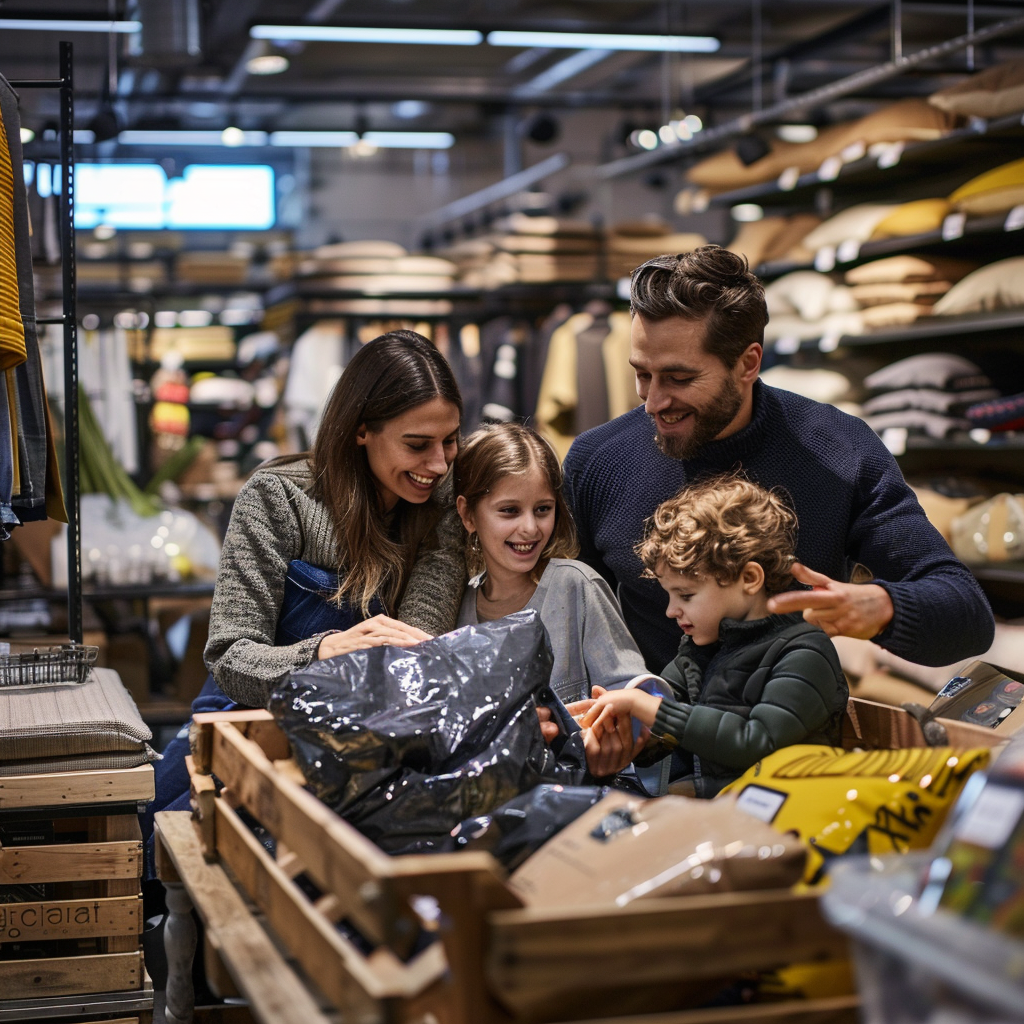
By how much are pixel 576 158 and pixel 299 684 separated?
1192cm

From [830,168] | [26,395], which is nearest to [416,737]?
[26,395]

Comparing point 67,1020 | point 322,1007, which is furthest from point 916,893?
point 67,1020

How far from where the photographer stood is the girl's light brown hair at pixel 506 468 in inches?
98.3

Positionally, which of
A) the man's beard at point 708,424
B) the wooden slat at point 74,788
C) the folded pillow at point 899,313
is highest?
the folded pillow at point 899,313

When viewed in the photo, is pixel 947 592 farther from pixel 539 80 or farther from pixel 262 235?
pixel 262 235

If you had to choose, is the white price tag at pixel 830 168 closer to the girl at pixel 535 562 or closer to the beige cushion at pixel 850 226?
the beige cushion at pixel 850 226

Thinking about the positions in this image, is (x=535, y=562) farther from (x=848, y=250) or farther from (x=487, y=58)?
(x=487, y=58)

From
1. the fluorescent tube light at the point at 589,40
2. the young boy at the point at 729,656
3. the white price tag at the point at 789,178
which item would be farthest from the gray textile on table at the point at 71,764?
the fluorescent tube light at the point at 589,40

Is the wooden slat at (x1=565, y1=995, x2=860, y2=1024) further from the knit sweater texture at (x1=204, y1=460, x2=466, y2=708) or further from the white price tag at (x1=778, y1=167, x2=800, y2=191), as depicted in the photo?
the white price tag at (x1=778, y1=167, x2=800, y2=191)

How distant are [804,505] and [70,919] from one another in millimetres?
1603

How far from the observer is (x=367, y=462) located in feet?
8.45

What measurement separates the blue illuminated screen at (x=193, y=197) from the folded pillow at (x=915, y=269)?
7489mm

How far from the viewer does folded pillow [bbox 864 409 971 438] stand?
519 centimetres

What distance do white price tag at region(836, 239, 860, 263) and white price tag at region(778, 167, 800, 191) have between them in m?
0.58
